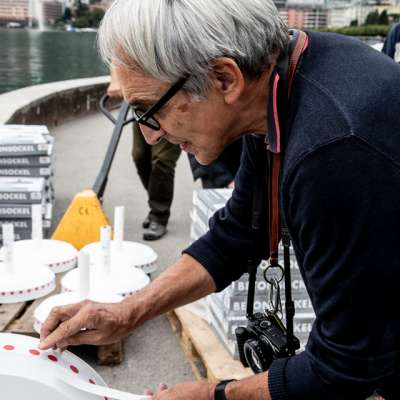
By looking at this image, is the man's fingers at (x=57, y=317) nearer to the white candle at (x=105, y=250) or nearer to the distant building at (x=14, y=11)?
the white candle at (x=105, y=250)

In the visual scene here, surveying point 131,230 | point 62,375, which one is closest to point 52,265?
point 131,230

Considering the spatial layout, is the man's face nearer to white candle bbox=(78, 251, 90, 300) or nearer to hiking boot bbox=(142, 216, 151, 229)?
white candle bbox=(78, 251, 90, 300)

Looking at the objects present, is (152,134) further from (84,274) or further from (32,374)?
(84,274)

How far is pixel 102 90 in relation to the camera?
12.6 metres

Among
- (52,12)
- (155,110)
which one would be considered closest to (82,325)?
(155,110)

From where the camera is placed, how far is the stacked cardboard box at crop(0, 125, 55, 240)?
4.23m

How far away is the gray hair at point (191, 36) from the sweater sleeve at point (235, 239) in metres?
0.45

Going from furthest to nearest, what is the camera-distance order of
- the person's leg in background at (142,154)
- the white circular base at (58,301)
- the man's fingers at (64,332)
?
the person's leg in background at (142,154) → the white circular base at (58,301) → the man's fingers at (64,332)

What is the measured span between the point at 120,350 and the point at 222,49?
200 cm

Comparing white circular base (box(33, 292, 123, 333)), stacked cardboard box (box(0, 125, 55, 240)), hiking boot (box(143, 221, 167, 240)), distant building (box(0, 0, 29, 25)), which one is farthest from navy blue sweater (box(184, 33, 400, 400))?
distant building (box(0, 0, 29, 25))

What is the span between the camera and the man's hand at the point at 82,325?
173cm

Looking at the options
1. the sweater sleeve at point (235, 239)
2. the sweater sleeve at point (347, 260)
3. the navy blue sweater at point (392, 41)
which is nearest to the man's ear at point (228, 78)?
the sweater sleeve at point (347, 260)

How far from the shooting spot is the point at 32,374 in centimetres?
173

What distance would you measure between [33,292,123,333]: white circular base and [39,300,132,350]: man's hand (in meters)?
1.06
